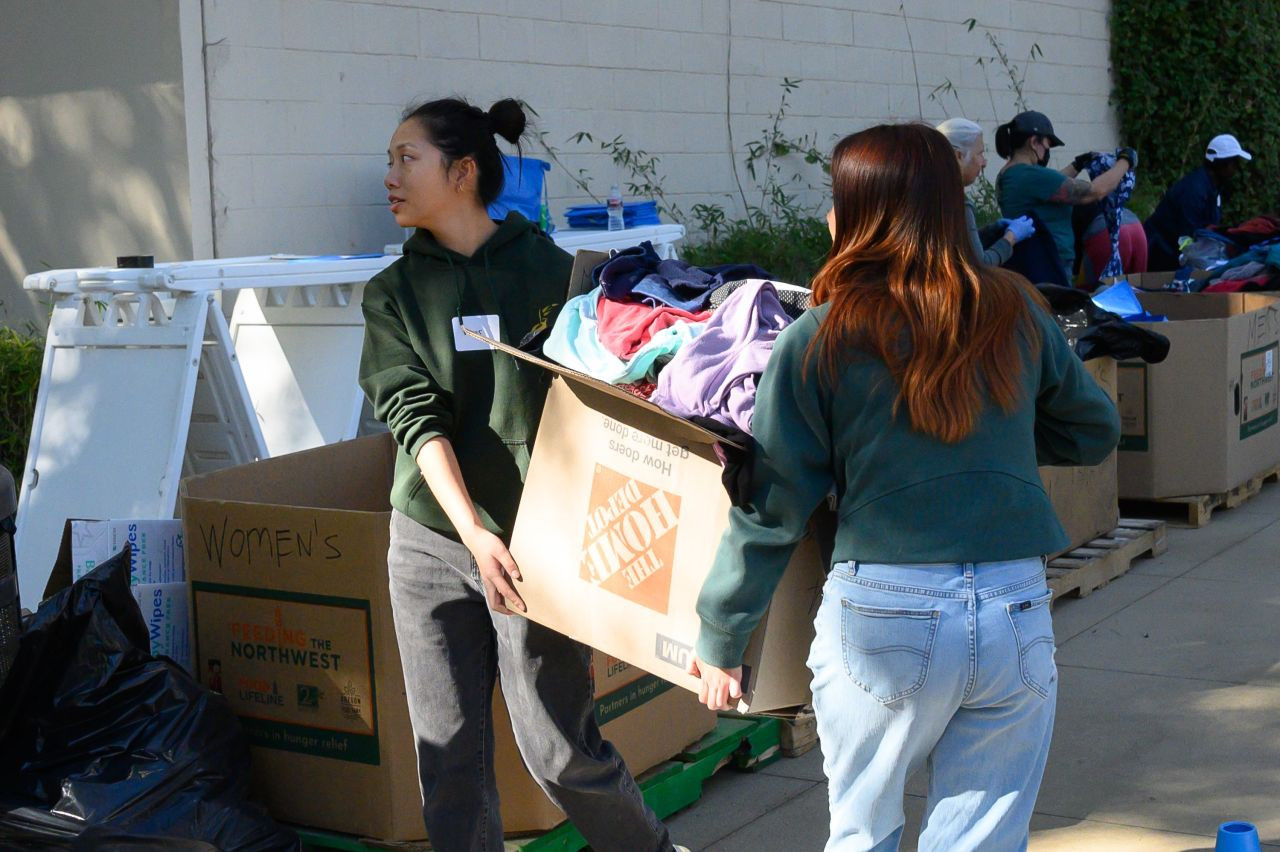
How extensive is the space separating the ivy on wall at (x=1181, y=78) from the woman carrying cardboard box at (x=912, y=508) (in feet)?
39.5

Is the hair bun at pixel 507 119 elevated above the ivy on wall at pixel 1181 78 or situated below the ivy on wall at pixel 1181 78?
below

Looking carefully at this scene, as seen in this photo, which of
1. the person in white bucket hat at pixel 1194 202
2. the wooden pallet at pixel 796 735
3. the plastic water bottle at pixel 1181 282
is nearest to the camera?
the wooden pallet at pixel 796 735

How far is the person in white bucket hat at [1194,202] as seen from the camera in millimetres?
8641

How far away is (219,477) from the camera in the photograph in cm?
353

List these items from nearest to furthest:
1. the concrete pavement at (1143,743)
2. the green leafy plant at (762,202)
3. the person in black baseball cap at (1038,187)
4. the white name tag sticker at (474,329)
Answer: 1. the white name tag sticker at (474,329)
2. the concrete pavement at (1143,743)
3. the person in black baseball cap at (1038,187)
4. the green leafy plant at (762,202)

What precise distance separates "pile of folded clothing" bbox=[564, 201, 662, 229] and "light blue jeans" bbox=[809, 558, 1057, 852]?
481 centimetres

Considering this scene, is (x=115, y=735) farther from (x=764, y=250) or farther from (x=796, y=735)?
(x=764, y=250)

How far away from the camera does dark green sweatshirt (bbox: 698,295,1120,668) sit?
81.1 inches

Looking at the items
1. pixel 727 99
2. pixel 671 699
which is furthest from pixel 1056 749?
pixel 727 99

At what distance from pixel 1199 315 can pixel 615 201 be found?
9.33ft

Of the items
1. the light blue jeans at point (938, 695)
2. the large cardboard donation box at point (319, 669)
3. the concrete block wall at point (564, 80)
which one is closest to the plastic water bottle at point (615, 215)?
the concrete block wall at point (564, 80)

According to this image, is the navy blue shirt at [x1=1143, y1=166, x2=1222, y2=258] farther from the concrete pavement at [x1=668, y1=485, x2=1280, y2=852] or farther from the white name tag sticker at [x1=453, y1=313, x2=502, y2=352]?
the white name tag sticker at [x1=453, y1=313, x2=502, y2=352]

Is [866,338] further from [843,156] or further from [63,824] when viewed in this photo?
[63,824]

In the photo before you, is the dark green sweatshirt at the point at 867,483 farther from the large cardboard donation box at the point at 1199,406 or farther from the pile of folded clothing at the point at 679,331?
the large cardboard donation box at the point at 1199,406
